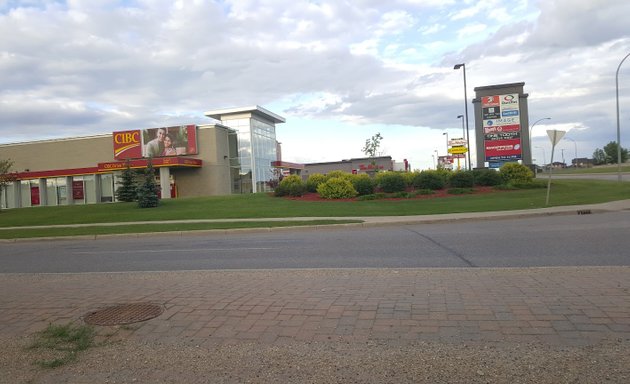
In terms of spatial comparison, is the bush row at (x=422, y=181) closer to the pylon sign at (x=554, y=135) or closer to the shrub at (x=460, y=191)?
the shrub at (x=460, y=191)

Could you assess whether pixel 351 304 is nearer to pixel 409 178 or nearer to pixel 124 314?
pixel 124 314

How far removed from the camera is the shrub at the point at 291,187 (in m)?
31.4

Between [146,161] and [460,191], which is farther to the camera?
[146,161]

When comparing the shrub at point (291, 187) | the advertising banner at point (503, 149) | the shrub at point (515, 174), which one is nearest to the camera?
the shrub at point (515, 174)

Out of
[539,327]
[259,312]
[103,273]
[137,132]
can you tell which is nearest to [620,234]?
[539,327]

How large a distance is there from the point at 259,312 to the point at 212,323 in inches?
21.9

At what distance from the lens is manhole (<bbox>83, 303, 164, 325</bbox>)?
5391mm

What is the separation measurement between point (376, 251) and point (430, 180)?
19.4 meters

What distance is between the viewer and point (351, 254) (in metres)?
10.5

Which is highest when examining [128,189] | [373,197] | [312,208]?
[128,189]

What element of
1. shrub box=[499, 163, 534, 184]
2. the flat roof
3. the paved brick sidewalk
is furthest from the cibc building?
the paved brick sidewalk

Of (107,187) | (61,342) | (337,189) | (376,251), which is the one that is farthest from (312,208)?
(107,187)

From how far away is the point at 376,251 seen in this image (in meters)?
10.8

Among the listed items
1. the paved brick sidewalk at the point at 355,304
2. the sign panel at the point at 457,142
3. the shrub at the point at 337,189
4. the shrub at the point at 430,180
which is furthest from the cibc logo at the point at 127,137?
the paved brick sidewalk at the point at 355,304
